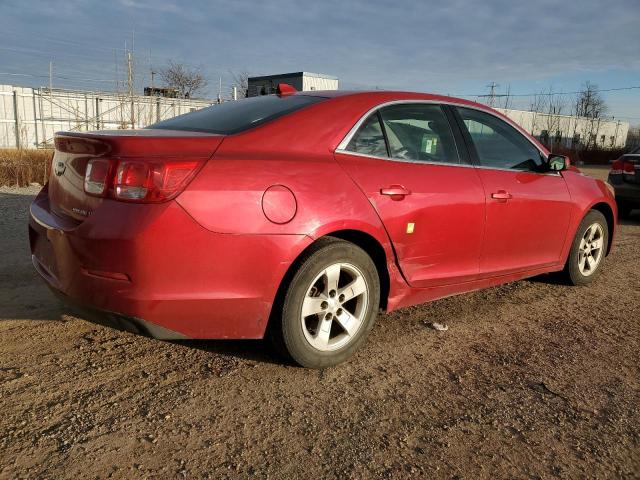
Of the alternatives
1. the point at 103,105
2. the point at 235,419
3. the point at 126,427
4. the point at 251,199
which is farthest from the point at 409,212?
the point at 103,105

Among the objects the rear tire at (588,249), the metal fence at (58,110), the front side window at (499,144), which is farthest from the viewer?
the metal fence at (58,110)

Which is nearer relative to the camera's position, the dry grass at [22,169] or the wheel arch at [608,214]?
the wheel arch at [608,214]

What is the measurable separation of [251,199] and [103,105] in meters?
28.6

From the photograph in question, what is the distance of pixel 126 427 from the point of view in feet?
7.95

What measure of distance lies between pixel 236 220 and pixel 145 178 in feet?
1.53

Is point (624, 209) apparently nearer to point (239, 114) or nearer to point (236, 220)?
point (239, 114)

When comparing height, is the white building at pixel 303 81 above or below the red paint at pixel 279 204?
above

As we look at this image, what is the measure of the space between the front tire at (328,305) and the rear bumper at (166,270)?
12 cm

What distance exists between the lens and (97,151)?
264 centimetres

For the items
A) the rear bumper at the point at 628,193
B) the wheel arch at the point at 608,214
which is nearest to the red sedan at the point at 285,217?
the wheel arch at the point at 608,214

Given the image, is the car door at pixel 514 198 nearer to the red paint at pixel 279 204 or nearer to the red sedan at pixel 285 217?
the red sedan at pixel 285 217

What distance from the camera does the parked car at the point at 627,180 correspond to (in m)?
9.13

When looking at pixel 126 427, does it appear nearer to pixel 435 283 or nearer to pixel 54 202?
pixel 54 202

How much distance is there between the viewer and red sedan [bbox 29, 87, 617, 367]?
252 centimetres
